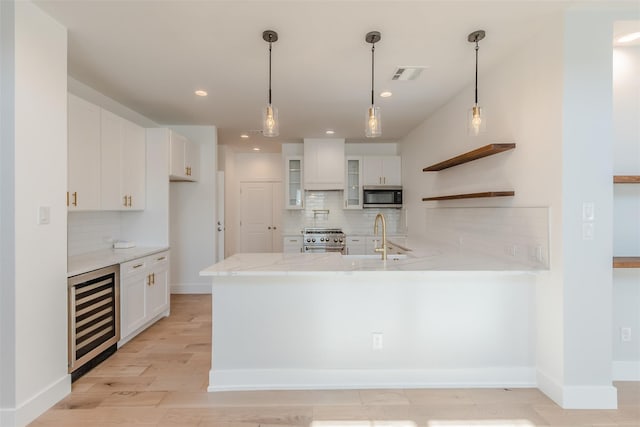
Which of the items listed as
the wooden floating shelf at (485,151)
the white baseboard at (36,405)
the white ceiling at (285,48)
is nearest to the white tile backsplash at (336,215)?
the white ceiling at (285,48)

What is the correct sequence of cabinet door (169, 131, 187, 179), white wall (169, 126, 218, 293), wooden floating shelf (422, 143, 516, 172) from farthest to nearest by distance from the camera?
white wall (169, 126, 218, 293) < cabinet door (169, 131, 187, 179) < wooden floating shelf (422, 143, 516, 172)

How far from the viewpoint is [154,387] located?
7.66 ft

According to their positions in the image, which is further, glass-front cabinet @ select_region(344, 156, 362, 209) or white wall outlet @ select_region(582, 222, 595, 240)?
glass-front cabinet @ select_region(344, 156, 362, 209)

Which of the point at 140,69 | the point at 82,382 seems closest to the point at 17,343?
the point at 82,382

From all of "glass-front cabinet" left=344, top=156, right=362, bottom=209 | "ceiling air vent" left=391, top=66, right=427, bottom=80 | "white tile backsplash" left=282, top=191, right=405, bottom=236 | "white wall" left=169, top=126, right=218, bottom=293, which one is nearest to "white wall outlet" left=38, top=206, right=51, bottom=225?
"white wall" left=169, top=126, right=218, bottom=293

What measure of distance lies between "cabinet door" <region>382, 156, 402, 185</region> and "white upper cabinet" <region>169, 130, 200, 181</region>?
304 cm

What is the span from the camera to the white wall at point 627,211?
2.32 metres

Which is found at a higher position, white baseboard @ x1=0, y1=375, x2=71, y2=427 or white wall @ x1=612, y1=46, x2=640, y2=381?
white wall @ x1=612, y1=46, x2=640, y2=381

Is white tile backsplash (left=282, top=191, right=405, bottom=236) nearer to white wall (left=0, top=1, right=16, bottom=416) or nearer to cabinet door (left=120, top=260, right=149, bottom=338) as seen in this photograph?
cabinet door (left=120, top=260, right=149, bottom=338)

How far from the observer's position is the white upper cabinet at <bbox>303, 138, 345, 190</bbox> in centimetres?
536

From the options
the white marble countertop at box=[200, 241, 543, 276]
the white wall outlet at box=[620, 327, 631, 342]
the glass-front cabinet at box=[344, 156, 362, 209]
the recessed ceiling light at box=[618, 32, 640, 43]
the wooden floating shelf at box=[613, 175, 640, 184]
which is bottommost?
the white wall outlet at box=[620, 327, 631, 342]

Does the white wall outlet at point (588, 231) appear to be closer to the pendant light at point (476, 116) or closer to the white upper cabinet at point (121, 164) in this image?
the pendant light at point (476, 116)

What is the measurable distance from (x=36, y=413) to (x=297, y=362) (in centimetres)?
164

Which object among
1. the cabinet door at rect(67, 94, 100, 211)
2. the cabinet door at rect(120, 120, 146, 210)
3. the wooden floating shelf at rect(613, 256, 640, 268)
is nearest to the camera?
the wooden floating shelf at rect(613, 256, 640, 268)
